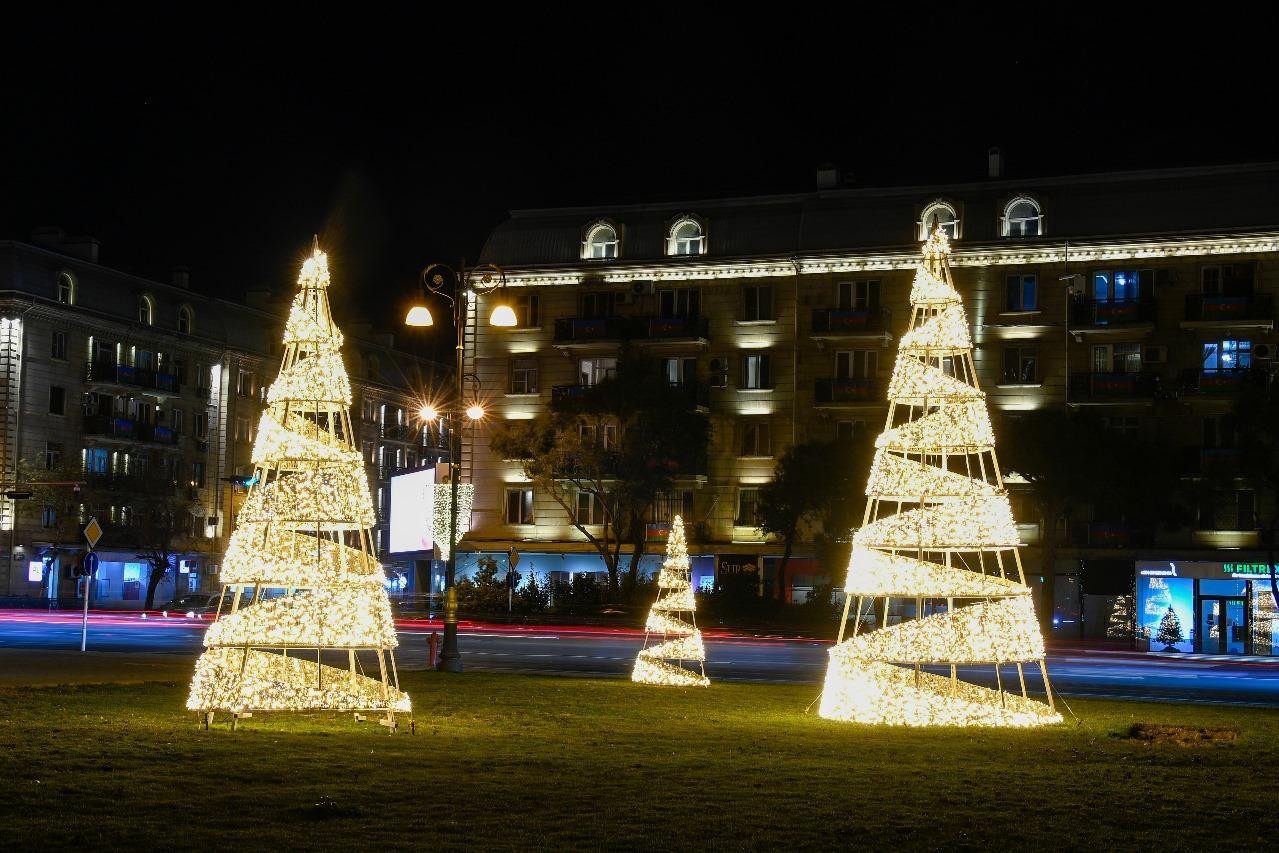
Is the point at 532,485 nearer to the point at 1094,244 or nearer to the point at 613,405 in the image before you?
the point at 613,405

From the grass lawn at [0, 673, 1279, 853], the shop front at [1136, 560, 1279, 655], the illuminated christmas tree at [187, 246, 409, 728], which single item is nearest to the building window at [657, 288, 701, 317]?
the shop front at [1136, 560, 1279, 655]

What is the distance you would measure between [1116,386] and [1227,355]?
4106 millimetres

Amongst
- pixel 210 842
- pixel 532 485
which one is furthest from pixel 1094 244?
pixel 210 842

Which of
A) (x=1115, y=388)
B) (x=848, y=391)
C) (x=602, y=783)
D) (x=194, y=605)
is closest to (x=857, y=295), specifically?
(x=848, y=391)

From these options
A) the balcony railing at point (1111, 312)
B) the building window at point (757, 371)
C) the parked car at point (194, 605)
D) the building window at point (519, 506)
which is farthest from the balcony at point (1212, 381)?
the parked car at point (194, 605)

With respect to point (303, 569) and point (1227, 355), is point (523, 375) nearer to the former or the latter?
point (1227, 355)

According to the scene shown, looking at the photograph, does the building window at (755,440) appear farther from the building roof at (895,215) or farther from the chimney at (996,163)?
the chimney at (996,163)

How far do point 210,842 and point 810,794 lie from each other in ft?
16.7

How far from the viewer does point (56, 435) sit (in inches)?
3000

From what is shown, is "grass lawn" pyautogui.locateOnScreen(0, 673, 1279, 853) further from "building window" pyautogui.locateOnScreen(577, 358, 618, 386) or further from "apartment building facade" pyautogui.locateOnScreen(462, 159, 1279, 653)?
"building window" pyautogui.locateOnScreen(577, 358, 618, 386)

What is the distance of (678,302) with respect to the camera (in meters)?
63.2

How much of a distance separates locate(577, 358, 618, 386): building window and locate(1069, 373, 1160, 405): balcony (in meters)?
18.0

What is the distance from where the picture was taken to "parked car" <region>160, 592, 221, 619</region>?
6450cm

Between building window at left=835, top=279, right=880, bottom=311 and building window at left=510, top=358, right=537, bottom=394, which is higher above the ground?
building window at left=835, top=279, right=880, bottom=311
